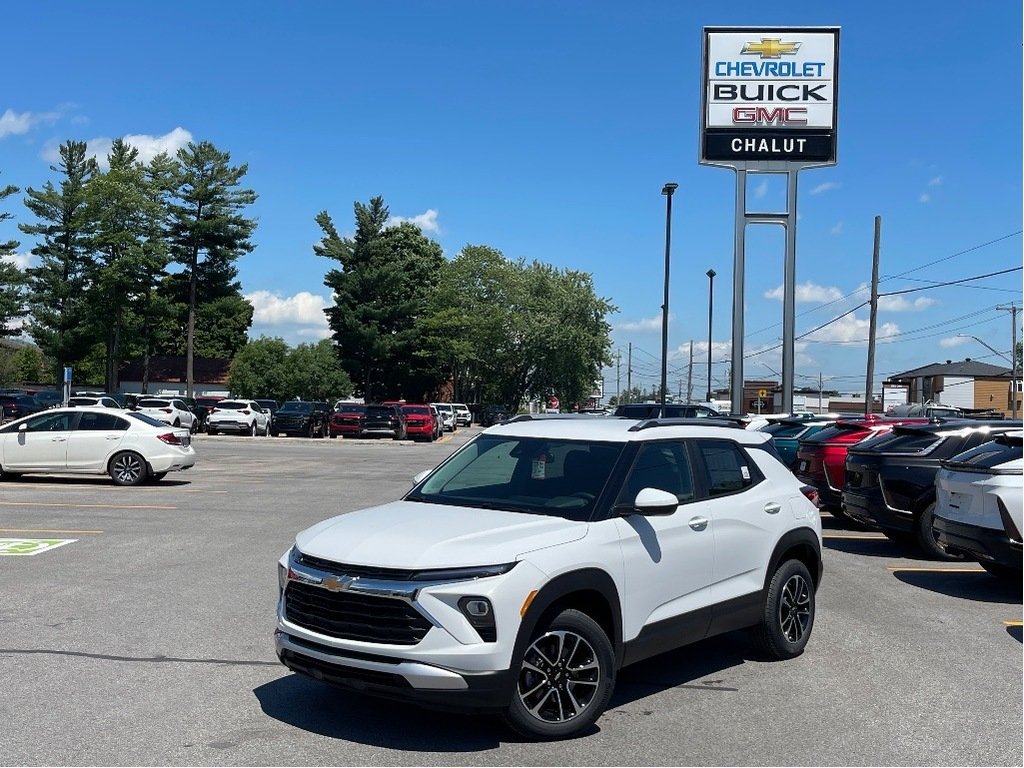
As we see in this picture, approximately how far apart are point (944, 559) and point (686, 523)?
24.1 feet

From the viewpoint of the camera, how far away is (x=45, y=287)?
73.4 meters

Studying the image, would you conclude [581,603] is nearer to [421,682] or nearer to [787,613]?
[421,682]

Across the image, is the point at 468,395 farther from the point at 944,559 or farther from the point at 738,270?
the point at 944,559

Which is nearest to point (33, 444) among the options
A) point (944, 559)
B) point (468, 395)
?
point (944, 559)

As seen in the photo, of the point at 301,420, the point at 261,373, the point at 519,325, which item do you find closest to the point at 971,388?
the point at 519,325

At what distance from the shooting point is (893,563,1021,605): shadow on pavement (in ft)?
33.4

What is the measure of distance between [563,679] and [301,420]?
44711 millimetres

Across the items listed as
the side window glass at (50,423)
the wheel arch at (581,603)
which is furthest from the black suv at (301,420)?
the wheel arch at (581,603)

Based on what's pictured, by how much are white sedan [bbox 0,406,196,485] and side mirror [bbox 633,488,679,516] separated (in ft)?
52.9

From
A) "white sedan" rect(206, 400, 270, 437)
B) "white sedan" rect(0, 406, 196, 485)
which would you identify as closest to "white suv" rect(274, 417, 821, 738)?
"white sedan" rect(0, 406, 196, 485)

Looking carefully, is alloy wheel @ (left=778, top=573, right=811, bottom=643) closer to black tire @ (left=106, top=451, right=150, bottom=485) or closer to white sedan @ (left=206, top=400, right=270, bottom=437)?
black tire @ (left=106, top=451, right=150, bottom=485)

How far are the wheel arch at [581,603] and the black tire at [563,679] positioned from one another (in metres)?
0.07

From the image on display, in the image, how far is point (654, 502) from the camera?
19.2ft

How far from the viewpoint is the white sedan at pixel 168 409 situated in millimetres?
42469
